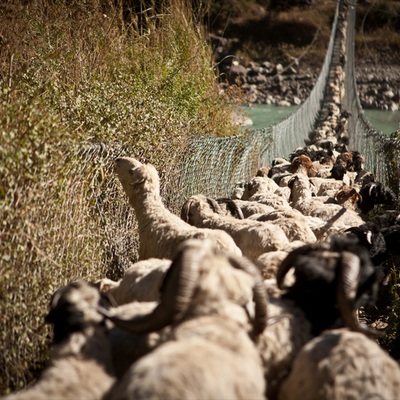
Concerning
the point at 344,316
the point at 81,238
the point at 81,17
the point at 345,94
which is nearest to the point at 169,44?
the point at 81,17

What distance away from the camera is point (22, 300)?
5090 millimetres

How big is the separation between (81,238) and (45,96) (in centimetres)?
217

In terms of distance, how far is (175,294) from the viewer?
12.7ft

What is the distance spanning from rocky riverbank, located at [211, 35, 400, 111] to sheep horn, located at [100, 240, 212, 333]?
4805 cm

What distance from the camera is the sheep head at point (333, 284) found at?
14.8 feet

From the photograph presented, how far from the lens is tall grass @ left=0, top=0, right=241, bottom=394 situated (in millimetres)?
5051

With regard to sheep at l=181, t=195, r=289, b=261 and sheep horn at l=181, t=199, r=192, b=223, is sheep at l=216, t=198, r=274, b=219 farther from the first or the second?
sheep horn at l=181, t=199, r=192, b=223

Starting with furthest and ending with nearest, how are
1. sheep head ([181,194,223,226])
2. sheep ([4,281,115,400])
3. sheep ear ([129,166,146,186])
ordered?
1. sheep head ([181,194,223,226])
2. sheep ear ([129,166,146,186])
3. sheep ([4,281,115,400])

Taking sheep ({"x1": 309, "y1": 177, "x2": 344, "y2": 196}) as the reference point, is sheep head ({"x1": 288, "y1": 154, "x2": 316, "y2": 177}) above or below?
below

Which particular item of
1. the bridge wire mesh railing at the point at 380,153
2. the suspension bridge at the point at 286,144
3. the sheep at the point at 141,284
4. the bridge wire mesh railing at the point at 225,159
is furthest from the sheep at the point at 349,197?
the sheep at the point at 141,284

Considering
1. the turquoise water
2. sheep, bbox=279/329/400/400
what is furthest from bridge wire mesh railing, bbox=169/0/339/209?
the turquoise water

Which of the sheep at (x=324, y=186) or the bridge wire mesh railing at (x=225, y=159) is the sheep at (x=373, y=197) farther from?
the bridge wire mesh railing at (x=225, y=159)

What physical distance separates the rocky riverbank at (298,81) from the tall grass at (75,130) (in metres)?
39.1

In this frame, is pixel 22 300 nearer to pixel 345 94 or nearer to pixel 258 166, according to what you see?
pixel 258 166
